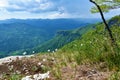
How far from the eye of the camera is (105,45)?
46.2 feet

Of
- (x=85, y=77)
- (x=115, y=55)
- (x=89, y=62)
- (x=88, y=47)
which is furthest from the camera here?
(x=88, y=47)

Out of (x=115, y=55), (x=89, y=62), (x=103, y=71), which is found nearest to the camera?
(x=103, y=71)

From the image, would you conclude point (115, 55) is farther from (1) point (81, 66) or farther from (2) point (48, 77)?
(2) point (48, 77)

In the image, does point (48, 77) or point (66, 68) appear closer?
point (48, 77)

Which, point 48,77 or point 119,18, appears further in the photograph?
point 119,18

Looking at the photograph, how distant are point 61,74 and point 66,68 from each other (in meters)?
1.18

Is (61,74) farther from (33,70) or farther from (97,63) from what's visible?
(33,70)

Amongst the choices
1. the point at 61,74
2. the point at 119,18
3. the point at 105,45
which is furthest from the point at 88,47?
the point at 119,18

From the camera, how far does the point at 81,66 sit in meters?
13.0

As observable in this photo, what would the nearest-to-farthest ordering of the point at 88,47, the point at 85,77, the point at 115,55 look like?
the point at 85,77 < the point at 115,55 < the point at 88,47

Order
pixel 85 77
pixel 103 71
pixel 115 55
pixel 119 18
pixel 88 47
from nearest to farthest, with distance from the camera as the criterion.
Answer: pixel 85 77, pixel 103 71, pixel 115 55, pixel 88 47, pixel 119 18

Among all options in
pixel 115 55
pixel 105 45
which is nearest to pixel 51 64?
pixel 105 45

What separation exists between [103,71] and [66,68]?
206cm

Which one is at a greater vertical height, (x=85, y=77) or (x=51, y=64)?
(x=85, y=77)
